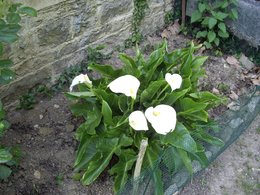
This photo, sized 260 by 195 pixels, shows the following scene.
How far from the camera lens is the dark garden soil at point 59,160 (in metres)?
3.09

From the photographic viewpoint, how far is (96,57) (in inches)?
159

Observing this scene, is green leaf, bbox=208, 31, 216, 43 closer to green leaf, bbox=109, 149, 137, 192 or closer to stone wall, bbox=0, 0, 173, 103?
stone wall, bbox=0, 0, 173, 103

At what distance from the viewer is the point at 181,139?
2.77 metres

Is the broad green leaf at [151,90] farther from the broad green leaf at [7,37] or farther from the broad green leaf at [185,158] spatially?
the broad green leaf at [7,37]

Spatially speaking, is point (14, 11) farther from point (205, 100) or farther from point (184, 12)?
point (184, 12)

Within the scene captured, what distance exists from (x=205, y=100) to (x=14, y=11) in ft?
4.80

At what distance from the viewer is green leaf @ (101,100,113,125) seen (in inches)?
109

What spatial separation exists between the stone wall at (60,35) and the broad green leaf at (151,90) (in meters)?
1.08

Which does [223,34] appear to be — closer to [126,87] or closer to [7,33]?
[126,87]

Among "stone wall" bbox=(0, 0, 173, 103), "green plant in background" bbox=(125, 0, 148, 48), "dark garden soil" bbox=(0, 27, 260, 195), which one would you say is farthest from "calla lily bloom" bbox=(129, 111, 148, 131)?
"green plant in background" bbox=(125, 0, 148, 48)

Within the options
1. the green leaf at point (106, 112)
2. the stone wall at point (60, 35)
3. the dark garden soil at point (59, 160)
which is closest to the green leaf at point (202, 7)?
the stone wall at point (60, 35)

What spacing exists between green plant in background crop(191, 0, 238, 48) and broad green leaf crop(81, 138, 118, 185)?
2.02 m

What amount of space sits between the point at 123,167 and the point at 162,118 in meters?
0.54

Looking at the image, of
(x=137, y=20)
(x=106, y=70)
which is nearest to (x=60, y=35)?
(x=106, y=70)
